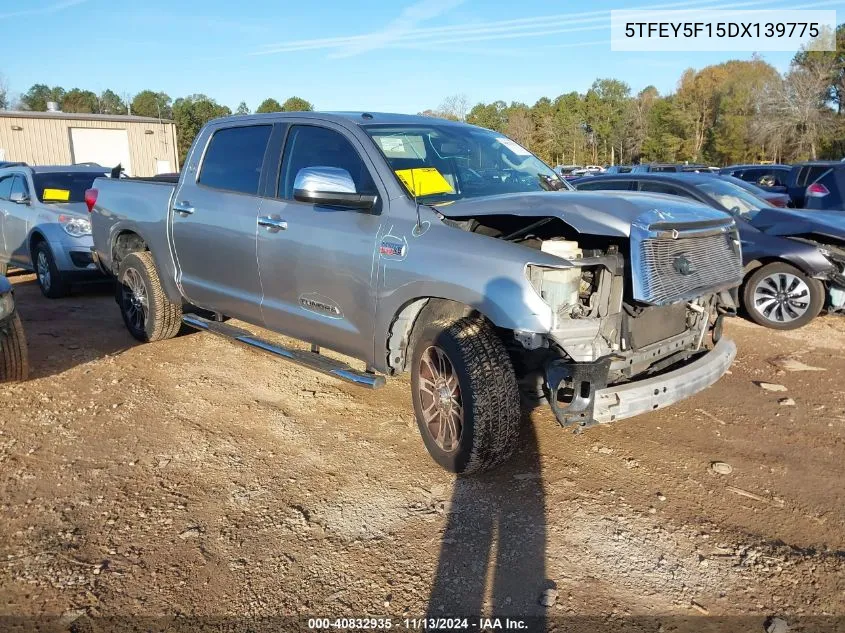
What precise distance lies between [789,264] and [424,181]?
481 cm

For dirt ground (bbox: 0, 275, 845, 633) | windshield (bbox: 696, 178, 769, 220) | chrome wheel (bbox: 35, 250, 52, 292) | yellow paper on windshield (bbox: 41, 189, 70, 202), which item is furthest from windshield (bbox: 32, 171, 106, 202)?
windshield (bbox: 696, 178, 769, 220)

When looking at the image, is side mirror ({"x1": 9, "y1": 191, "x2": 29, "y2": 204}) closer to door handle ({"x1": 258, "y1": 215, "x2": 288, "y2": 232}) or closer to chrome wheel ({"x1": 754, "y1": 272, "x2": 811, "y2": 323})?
door handle ({"x1": 258, "y1": 215, "x2": 288, "y2": 232})

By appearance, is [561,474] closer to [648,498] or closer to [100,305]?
[648,498]

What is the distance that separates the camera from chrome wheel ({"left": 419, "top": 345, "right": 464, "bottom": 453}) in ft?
11.8

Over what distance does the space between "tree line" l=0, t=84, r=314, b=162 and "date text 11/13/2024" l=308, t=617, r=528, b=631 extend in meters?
57.4

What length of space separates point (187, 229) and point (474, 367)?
3.02 metres

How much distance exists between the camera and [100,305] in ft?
26.9

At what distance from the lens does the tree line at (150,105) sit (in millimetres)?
60000

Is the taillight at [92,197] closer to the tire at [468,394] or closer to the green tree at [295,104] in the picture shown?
the tire at [468,394]

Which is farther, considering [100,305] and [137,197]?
[100,305]

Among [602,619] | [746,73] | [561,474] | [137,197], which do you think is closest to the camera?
[602,619]

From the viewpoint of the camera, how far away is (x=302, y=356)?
4504 mm

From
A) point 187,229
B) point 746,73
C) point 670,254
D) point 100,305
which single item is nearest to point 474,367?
point 670,254

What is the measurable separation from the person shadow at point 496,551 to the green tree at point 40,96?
8413cm
